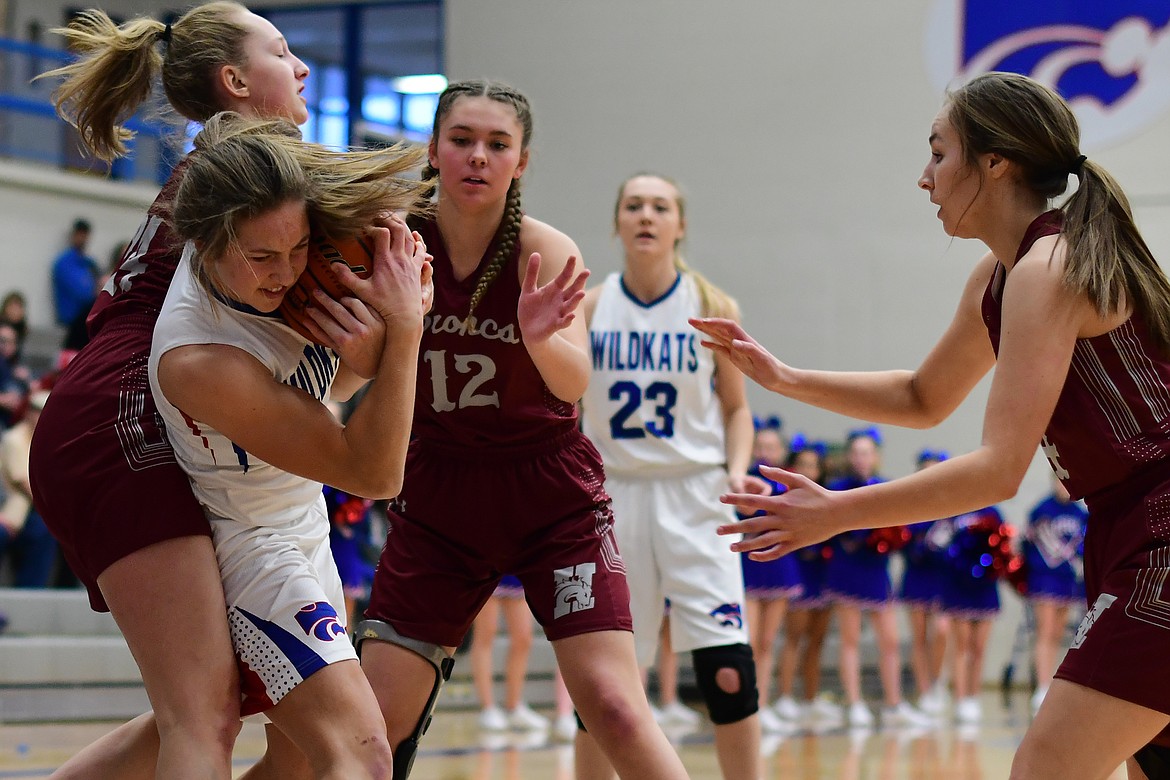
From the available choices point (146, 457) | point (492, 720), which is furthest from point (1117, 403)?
point (492, 720)

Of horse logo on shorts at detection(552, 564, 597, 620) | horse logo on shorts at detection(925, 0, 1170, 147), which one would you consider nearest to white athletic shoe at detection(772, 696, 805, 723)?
horse logo on shorts at detection(925, 0, 1170, 147)

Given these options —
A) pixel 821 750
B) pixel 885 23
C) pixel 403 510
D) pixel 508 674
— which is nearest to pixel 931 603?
pixel 821 750

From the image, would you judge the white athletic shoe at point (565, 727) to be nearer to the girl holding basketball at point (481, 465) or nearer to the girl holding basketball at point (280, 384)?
the girl holding basketball at point (481, 465)

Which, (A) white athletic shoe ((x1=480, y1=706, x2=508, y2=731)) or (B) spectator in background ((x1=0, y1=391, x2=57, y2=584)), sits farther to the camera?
(B) spectator in background ((x1=0, y1=391, x2=57, y2=584))

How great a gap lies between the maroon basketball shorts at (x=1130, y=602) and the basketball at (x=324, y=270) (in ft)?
4.60

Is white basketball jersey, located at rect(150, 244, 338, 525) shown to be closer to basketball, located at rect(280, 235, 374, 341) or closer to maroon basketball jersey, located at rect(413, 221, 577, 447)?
basketball, located at rect(280, 235, 374, 341)

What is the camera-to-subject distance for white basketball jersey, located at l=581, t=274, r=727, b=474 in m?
4.79

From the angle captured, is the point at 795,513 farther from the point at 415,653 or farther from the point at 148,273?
the point at 148,273

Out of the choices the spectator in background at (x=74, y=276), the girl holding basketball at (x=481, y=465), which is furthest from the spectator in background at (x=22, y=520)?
the girl holding basketball at (x=481, y=465)

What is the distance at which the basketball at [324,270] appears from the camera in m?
2.35

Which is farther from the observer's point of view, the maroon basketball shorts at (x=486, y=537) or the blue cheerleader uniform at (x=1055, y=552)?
the blue cheerleader uniform at (x=1055, y=552)

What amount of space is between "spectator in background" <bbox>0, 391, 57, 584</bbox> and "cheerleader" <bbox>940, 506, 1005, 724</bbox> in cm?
Result: 576

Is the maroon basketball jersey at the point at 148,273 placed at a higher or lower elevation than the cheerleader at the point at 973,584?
higher

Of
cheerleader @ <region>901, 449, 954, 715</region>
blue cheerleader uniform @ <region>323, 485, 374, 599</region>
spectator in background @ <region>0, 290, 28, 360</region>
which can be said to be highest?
spectator in background @ <region>0, 290, 28, 360</region>
